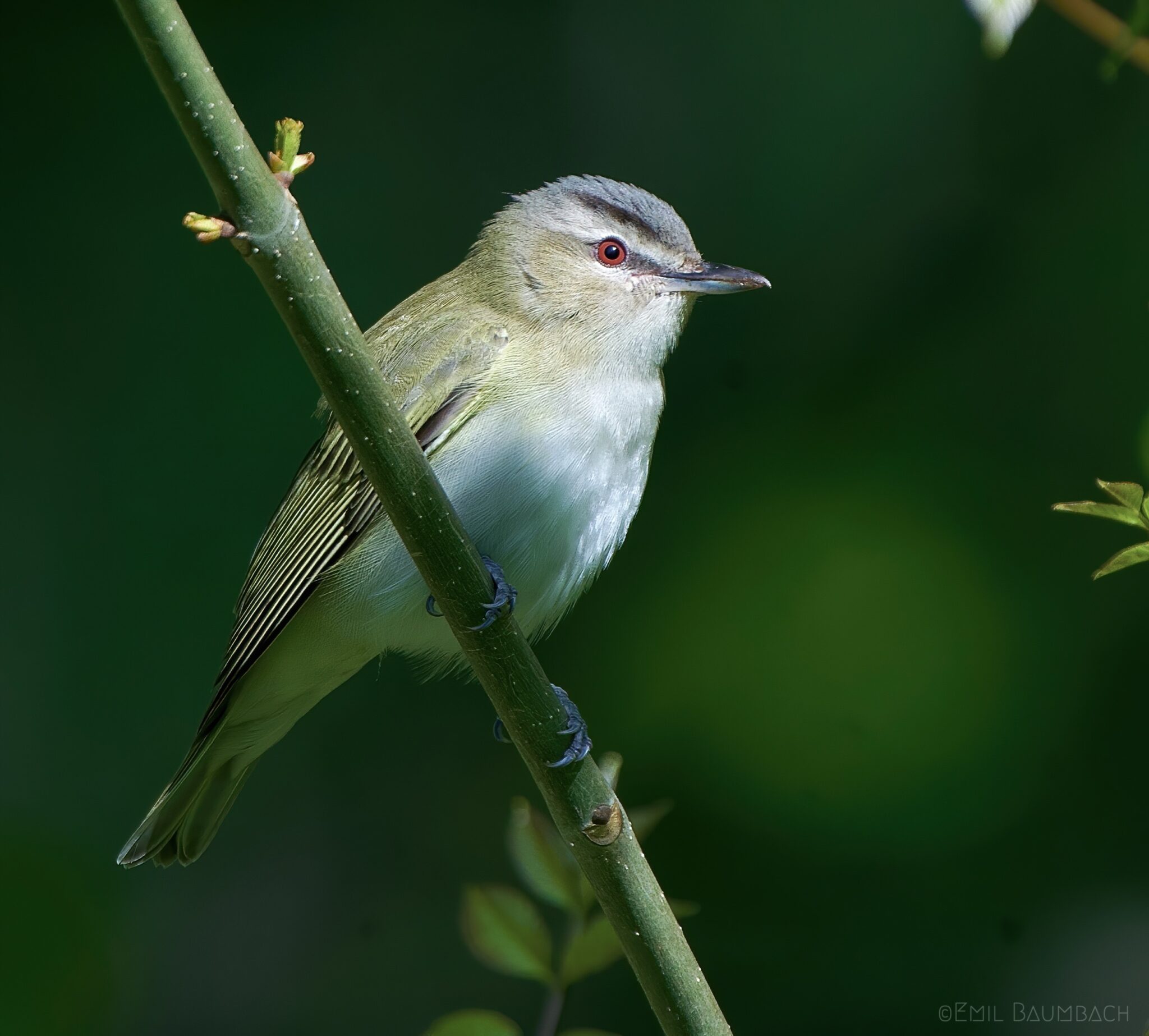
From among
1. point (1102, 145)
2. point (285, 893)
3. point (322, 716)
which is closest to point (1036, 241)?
point (1102, 145)

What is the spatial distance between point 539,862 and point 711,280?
4.98ft

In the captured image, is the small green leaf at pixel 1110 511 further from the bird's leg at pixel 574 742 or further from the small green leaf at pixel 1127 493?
the bird's leg at pixel 574 742

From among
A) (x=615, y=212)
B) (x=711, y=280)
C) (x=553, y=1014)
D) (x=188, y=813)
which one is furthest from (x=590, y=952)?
(x=615, y=212)

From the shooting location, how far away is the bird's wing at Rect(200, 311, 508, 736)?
2338 millimetres

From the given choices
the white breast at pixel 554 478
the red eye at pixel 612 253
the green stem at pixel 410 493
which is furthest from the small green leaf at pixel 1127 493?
the red eye at pixel 612 253

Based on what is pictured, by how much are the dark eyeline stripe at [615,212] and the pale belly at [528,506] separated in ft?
1.28

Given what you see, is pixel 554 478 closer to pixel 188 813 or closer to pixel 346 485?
pixel 346 485

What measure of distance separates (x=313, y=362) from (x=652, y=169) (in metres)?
3.13

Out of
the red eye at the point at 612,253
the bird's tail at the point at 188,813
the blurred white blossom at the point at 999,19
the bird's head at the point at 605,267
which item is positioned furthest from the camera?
the red eye at the point at 612,253

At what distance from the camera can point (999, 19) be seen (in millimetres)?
841

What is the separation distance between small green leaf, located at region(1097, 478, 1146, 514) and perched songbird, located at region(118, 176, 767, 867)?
1.13m

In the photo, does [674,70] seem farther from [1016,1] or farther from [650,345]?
Result: [1016,1]

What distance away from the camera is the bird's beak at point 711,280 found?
2.62 meters

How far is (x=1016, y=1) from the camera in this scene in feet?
2.81
